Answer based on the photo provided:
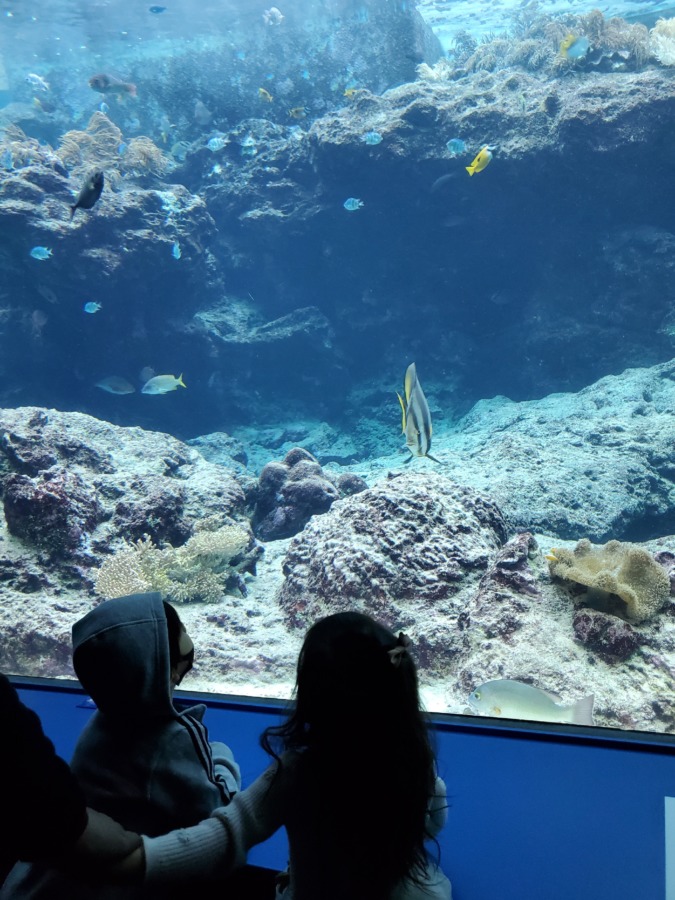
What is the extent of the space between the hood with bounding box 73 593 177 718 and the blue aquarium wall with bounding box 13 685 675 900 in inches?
32.8

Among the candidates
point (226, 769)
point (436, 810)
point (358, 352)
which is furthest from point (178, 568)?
point (358, 352)

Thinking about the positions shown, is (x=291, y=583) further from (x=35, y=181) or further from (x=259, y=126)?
(x=259, y=126)

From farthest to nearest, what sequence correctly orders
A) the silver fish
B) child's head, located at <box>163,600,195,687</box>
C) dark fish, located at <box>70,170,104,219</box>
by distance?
dark fish, located at <box>70,170,104,219</box>
the silver fish
child's head, located at <box>163,600,195,687</box>

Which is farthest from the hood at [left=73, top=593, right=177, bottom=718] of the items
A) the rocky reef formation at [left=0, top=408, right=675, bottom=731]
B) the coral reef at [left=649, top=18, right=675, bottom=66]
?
the coral reef at [left=649, top=18, right=675, bottom=66]

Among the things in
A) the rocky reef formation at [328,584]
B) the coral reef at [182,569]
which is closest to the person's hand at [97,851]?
the rocky reef formation at [328,584]

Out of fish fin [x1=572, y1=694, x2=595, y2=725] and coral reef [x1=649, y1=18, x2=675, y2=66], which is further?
coral reef [x1=649, y1=18, x2=675, y2=66]

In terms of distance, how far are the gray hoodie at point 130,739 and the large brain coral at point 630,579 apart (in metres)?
2.36

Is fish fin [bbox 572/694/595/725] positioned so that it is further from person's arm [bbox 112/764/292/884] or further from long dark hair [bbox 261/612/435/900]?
person's arm [bbox 112/764/292/884]

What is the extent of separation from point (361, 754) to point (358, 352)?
15.4 metres

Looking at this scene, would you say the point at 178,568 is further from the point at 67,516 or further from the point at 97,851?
the point at 97,851

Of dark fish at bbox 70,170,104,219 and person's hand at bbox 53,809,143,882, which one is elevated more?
dark fish at bbox 70,170,104,219

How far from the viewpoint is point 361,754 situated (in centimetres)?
118

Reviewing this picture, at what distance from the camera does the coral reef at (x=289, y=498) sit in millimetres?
6934

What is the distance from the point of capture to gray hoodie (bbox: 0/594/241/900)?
1314mm
